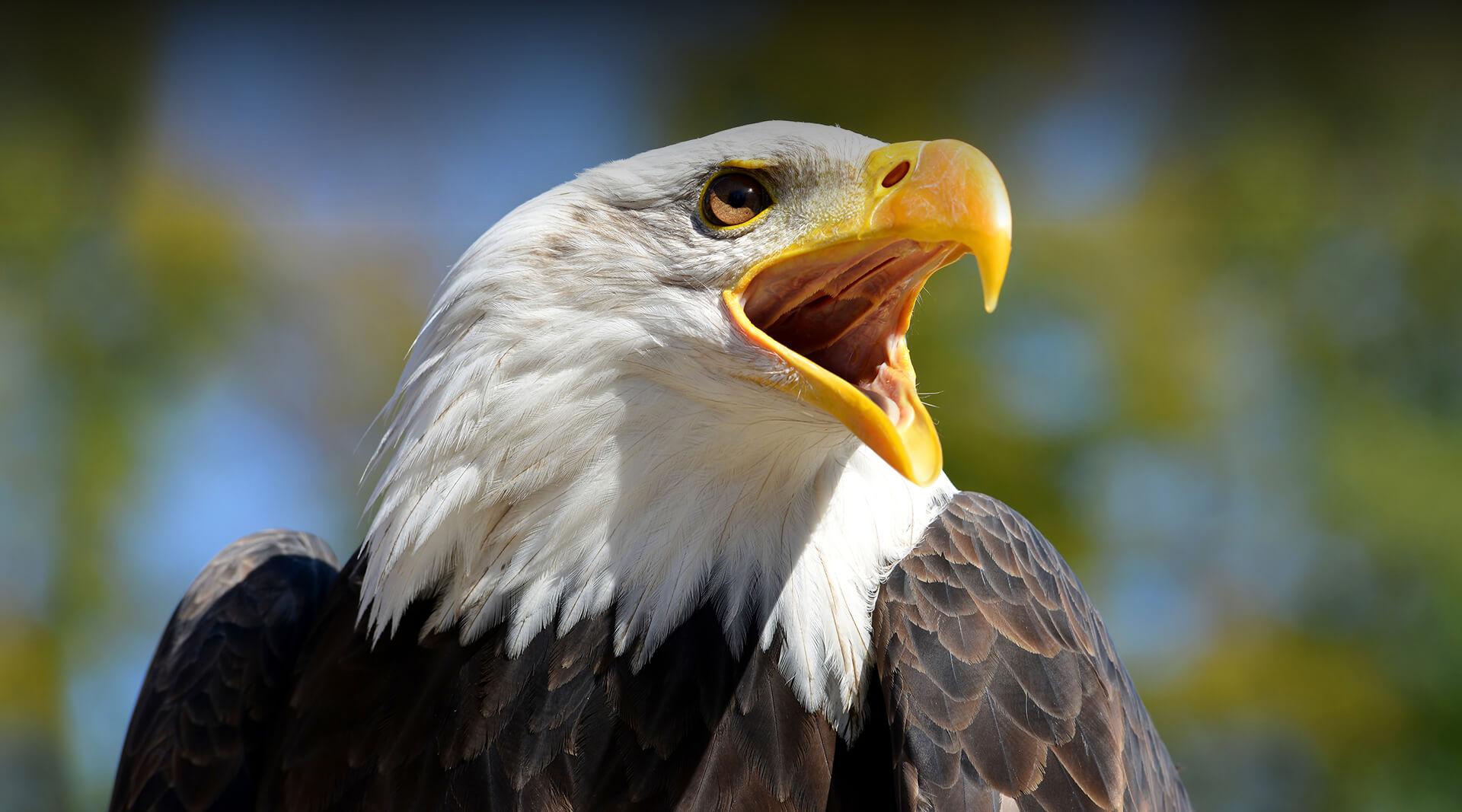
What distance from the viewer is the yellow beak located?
2.02m

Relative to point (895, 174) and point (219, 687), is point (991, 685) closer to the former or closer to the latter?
point (895, 174)

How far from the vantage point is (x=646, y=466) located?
2.34 meters

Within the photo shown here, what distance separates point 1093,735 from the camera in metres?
2.47

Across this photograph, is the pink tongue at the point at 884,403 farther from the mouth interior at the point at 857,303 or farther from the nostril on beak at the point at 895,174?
the nostril on beak at the point at 895,174

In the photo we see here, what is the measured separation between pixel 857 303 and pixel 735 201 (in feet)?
1.20

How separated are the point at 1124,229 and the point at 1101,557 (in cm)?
526

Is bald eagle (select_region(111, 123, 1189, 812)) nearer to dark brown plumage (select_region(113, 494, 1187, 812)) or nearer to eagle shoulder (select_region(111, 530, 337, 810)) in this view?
dark brown plumage (select_region(113, 494, 1187, 812))

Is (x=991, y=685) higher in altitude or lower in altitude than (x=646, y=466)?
lower

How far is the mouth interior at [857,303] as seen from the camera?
223 centimetres

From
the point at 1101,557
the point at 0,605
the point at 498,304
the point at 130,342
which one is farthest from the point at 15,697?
the point at 498,304

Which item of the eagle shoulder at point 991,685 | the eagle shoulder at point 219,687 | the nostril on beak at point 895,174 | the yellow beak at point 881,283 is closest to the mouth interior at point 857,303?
the yellow beak at point 881,283

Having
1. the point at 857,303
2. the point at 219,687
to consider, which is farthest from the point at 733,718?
the point at 219,687

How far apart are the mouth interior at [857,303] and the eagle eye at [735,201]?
16 centimetres

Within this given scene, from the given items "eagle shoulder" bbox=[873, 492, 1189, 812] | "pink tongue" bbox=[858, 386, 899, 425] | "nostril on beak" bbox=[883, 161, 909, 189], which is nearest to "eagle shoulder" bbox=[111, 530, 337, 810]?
"eagle shoulder" bbox=[873, 492, 1189, 812]
